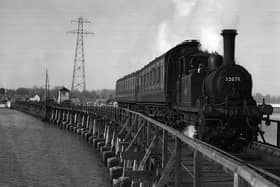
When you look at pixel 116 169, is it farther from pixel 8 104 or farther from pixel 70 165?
pixel 8 104

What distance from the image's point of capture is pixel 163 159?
8.77m

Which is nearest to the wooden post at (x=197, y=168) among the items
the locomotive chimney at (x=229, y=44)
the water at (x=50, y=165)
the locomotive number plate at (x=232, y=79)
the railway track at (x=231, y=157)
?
the railway track at (x=231, y=157)

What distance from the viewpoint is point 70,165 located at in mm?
24250

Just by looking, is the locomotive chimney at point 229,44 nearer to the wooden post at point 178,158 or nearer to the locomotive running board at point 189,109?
the locomotive running board at point 189,109

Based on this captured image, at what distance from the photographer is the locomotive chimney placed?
555 inches

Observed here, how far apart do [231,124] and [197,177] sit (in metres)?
8.62

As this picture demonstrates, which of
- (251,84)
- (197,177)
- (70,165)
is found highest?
(251,84)

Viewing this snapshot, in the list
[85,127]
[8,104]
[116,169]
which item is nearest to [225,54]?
[116,169]

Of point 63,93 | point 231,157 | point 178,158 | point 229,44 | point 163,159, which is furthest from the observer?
point 63,93

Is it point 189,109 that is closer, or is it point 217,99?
point 217,99

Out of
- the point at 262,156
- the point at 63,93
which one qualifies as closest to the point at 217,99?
the point at 262,156

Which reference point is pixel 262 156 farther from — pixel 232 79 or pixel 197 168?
pixel 197 168

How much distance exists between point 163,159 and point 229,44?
6.77 metres

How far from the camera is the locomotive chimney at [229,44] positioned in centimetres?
1410
